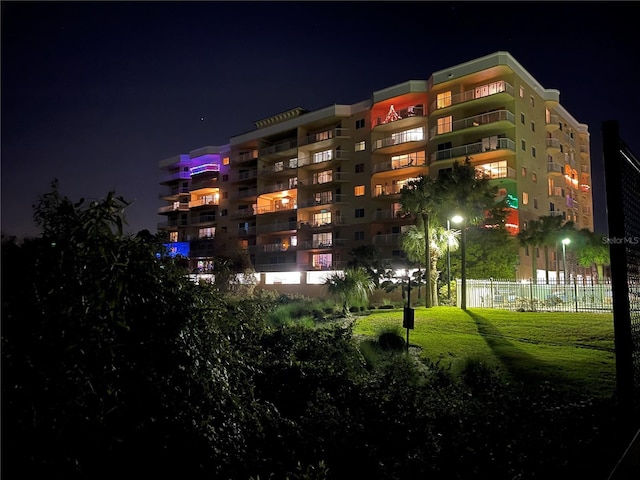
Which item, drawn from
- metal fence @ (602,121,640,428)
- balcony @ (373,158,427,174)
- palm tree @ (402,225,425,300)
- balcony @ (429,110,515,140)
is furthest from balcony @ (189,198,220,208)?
metal fence @ (602,121,640,428)

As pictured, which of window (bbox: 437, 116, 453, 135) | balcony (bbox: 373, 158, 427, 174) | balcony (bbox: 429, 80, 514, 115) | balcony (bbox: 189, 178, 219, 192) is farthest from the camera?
balcony (bbox: 189, 178, 219, 192)

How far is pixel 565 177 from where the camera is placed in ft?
205

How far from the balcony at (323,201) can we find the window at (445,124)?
14.3 meters

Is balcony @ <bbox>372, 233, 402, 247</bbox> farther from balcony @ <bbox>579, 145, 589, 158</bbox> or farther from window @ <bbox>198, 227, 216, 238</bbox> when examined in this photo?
balcony @ <bbox>579, 145, 589, 158</bbox>

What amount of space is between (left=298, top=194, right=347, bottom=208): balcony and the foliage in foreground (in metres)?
53.8

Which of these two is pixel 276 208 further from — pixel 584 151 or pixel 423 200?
pixel 584 151

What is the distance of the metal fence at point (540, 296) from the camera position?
26734 millimetres

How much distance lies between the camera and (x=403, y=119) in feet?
179

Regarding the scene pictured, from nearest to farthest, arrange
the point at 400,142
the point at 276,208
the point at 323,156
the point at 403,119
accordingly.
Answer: the point at 403,119 < the point at 400,142 < the point at 323,156 < the point at 276,208

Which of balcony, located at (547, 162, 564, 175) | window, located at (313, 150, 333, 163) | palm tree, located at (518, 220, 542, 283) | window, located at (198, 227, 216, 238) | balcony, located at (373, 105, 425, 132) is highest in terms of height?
balcony, located at (373, 105, 425, 132)

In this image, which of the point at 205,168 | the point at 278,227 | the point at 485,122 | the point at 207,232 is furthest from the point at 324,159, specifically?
the point at 207,232

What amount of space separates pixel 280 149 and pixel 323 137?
7444 mm

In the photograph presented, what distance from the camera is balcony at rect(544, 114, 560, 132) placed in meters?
57.1

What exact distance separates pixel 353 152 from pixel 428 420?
5612 cm
